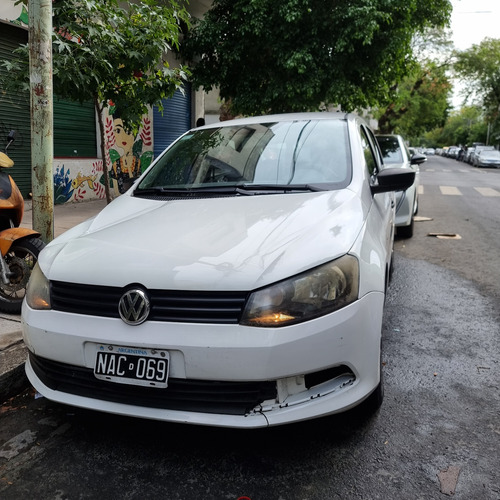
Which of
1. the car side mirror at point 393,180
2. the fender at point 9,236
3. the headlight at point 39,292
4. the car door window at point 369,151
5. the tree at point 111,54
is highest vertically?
the tree at point 111,54

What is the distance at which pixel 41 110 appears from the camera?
3852 millimetres

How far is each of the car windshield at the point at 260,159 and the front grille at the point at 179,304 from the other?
1215 millimetres

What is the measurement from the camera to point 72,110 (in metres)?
9.79

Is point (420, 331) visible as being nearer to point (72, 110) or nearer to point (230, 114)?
point (72, 110)

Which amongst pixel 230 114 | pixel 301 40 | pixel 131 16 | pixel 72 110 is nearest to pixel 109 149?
pixel 72 110

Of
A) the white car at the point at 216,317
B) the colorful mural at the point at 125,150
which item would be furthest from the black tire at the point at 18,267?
the colorful mural at the point at 125,150

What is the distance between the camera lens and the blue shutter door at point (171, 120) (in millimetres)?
12773

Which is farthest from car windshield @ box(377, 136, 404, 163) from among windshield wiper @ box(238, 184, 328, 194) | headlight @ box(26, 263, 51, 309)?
headlight @ box(26, 263, 51, 309)

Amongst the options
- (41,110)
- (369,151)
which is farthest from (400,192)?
(41,110)

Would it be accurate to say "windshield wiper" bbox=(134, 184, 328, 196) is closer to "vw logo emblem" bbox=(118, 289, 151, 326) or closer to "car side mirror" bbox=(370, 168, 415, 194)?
"car side mirror" bbox=(370, 168, 415, 194)

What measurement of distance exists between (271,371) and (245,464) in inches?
20.8

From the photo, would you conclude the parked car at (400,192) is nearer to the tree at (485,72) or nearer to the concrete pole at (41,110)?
the concrete pole at (41,110)

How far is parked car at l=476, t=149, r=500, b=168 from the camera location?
3553 centimetres

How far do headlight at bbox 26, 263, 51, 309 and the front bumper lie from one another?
0.08m
